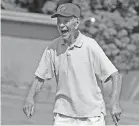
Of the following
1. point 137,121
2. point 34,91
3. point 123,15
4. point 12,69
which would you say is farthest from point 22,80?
point 34,91

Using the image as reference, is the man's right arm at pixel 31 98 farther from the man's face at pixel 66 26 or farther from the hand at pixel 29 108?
the man's face at pixel 66 26

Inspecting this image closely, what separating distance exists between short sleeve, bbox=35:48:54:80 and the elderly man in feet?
0.19

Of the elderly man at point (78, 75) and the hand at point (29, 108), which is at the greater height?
the elderly man at point (78, 75)

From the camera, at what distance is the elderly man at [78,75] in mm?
4523

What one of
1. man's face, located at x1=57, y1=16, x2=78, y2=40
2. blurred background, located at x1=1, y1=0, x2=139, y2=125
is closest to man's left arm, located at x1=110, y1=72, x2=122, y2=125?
man's face, located at x1=57, y1=16, x2=78, y2=40

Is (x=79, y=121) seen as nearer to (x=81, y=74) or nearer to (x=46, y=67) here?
(x=81, y=74)

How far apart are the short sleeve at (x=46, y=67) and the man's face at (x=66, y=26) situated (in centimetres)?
22

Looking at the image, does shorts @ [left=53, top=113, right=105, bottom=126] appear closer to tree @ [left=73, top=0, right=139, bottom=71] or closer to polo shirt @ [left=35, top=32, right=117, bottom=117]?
polo shirt @ [left=35, top=32, right=117, bottom=117]

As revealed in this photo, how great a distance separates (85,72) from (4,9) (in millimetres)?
8959

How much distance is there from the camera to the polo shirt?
4.53 metres

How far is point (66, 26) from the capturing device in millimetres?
4500

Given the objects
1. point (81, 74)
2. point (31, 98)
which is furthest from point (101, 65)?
point (31, 98)

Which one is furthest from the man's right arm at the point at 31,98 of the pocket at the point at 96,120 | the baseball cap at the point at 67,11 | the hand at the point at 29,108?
the baseball cap at the point at 67,11

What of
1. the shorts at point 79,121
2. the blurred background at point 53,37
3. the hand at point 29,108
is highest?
the hand at point 29,108
